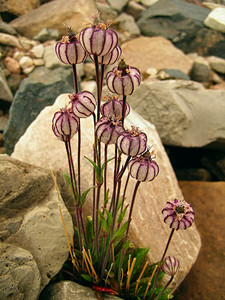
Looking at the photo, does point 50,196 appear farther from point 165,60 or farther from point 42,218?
point 165,60

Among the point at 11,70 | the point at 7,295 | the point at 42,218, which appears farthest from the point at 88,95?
the point at 11,70

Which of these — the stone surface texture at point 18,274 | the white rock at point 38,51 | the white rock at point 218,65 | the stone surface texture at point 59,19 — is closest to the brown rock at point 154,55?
the white rock at point 218,65

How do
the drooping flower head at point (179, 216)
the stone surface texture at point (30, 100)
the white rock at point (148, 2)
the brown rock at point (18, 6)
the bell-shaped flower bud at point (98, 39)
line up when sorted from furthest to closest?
1. the white rock at point (148, 2)
2. the brown rock at point (18, 6)
3. the stone surface texture at point (30, 100)
4. the drooping flower head at point (179, 216)
5. the bell-shaped flower bud at point (98, 39)

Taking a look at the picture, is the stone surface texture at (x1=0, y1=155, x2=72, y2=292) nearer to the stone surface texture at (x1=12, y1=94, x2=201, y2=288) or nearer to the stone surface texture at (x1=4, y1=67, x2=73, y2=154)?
the stone surface texture at (x1=12, y1=94, x2=201, y2=288)

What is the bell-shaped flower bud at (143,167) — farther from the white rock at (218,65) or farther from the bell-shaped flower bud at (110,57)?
the white rock at (218,65)

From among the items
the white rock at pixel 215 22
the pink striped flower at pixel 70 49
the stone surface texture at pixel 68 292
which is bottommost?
the stone surface texture at pixel 68 292

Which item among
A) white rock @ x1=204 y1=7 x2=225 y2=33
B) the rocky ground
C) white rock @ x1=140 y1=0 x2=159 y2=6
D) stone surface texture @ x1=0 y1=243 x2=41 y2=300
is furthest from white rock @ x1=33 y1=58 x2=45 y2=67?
stone surface texture @ x1=0 y1=243 x2=41 y2=300

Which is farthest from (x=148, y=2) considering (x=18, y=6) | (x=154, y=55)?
(x=18, y=6)
